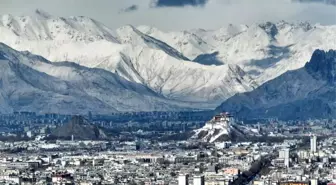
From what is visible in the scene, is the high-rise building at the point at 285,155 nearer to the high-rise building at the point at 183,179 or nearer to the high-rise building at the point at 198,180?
the high-rise building at the point at 198,180

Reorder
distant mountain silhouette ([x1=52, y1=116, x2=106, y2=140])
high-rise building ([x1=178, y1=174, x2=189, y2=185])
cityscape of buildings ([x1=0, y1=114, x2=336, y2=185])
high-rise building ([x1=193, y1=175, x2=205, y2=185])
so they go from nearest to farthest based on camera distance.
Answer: high-rise building ([x1=178, y1=174, x2=189, y2=185]) → high-rise building ([x1=193, y1=175, x2=205, y2=185]) → cityscape of buildings ([x1=0, y1=114, x2=336, y2=185]) → distant mountain silhouette ([x1=52, y1=116, x2=106, y2=140])

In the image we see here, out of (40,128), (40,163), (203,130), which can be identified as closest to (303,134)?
(203,130)

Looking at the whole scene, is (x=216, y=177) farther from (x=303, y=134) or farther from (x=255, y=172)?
(x=303, y=134)

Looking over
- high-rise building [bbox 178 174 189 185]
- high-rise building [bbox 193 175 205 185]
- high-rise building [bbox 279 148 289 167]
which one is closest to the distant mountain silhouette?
high-rise building [bbox 279 148 289 167]

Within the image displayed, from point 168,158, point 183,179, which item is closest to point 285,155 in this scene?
point 168,158

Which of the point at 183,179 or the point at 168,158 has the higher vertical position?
the point at 168,158

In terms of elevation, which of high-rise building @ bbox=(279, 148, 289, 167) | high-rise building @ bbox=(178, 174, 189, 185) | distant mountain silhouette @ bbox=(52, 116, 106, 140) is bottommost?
high-rise building @ bbox=(178, 174, 189, 185)

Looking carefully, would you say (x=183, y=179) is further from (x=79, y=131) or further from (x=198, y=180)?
(x=79, y=131)

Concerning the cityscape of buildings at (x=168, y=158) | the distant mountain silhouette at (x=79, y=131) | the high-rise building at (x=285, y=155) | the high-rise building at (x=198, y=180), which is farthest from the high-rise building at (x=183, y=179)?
the distant mountain silhouette at (x=79, y=131)

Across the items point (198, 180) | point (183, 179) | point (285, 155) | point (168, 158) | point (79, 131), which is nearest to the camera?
point (183, 179)

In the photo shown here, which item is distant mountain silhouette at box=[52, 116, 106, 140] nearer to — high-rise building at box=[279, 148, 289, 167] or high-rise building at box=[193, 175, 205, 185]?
high-rise building at box=[279, 148, 289, 167]

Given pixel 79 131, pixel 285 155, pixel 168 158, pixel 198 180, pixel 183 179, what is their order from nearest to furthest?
pixel 183 179, pixel 198 180, pixel 285 155, pixel 168 158, pixel 79 131

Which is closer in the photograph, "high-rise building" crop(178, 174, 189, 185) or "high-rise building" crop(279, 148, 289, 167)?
"high-rise building" crop(178, 174, 189, 185)

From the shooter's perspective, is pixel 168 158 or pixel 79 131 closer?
pixel 168 158
